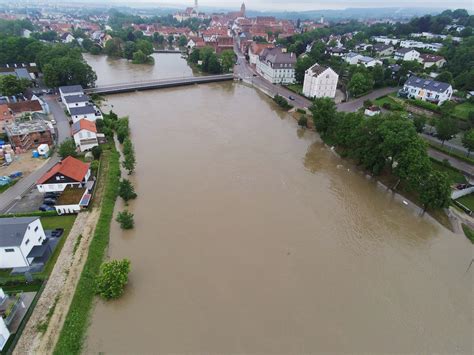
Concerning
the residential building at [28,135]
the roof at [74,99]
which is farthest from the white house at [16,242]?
the roof at [74,99]

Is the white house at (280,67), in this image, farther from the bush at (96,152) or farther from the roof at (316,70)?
the bush at (96,152)

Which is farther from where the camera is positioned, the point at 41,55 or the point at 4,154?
the point at 41,55

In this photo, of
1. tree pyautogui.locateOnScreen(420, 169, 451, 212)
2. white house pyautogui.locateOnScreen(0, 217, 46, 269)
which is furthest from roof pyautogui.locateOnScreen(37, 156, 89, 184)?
tree pyautogui.locateOnScreen(420, 169, 451, 212)

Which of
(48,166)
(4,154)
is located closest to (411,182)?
(48,166)

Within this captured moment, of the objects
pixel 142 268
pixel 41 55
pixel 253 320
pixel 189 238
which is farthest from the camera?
pixel 41 55

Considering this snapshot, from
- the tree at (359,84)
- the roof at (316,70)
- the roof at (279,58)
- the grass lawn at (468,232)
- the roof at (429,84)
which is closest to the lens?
the grass lawn at (468,232)

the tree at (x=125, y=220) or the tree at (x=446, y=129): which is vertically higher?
the tree at (x=446, y=129)

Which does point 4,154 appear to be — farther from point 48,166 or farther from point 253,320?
point 253,320

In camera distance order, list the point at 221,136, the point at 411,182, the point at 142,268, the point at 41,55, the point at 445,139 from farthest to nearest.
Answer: the point at 41,55 → the point at 221,136 → the point at 445,139 → the point at 411,182 → the point at 142,268
